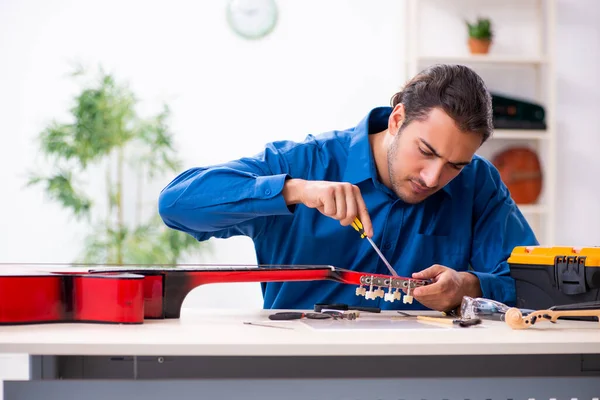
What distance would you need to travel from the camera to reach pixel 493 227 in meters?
2.12

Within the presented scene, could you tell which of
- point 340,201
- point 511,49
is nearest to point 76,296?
point 340,201

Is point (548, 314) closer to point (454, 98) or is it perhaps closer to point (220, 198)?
point (454, 98)

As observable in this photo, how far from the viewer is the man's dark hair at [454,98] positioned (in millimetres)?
1850

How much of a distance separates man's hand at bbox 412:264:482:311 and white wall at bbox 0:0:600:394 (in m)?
2.62

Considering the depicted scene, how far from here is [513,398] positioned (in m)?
1.30

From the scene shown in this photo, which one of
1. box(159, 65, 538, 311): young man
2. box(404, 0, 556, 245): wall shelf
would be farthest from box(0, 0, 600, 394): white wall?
box(159, 65, 538, 311): young man

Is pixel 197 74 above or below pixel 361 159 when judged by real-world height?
above

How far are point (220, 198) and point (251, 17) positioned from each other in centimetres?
262

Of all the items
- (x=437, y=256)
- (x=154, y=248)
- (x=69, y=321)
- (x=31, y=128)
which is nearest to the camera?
(x=69, y=321)

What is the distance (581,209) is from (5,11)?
3.43 m

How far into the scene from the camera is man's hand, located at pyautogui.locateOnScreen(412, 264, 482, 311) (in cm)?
163

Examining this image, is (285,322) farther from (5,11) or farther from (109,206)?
(5,11)

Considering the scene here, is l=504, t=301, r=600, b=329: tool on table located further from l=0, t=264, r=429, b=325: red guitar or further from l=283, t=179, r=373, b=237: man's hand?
l=283, t=179, r=373, b=237: man's hand

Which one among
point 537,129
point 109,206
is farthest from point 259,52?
point 537,129
